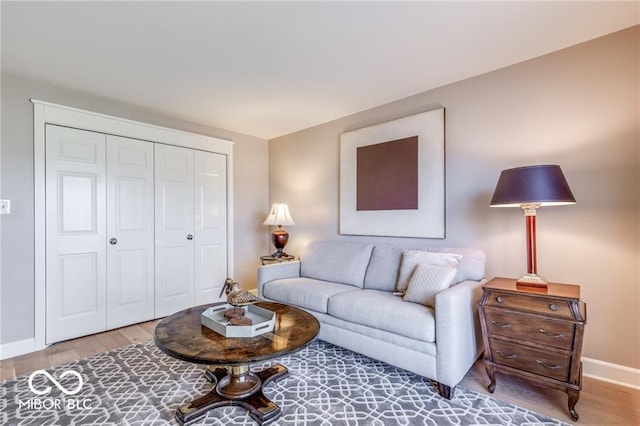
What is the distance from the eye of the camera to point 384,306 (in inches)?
85.0

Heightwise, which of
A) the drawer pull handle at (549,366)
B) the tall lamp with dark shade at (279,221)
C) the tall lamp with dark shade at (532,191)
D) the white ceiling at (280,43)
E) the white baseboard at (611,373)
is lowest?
the white baseboard at (611,373)

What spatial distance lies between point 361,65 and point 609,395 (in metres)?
2.69

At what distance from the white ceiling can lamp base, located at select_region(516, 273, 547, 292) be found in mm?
1554

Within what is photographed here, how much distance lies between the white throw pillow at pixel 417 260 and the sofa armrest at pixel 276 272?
46.6 inches

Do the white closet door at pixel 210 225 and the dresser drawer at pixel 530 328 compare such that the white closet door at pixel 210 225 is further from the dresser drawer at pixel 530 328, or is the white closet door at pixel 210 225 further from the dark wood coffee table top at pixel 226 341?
the dresser drawer at pixel 530 328

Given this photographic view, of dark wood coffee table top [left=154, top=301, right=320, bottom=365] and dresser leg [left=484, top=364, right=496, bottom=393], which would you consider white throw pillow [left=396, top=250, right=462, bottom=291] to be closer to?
dresser leg [left=484, top=364, right=496, bottom=393]

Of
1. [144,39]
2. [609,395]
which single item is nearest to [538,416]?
[609,395]

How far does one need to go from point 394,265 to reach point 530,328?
3.68 ft

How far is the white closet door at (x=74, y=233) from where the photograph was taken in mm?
2758

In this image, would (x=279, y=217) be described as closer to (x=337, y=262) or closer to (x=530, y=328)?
(x=337, y=262)

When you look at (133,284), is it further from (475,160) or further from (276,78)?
(475,160)

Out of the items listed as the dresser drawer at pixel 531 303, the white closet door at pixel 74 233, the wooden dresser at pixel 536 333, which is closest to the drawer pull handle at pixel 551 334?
the wooden dresser at pixel 536 333

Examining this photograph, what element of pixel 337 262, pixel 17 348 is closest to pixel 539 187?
pixel 337 262

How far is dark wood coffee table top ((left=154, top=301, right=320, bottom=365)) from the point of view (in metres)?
1.48
